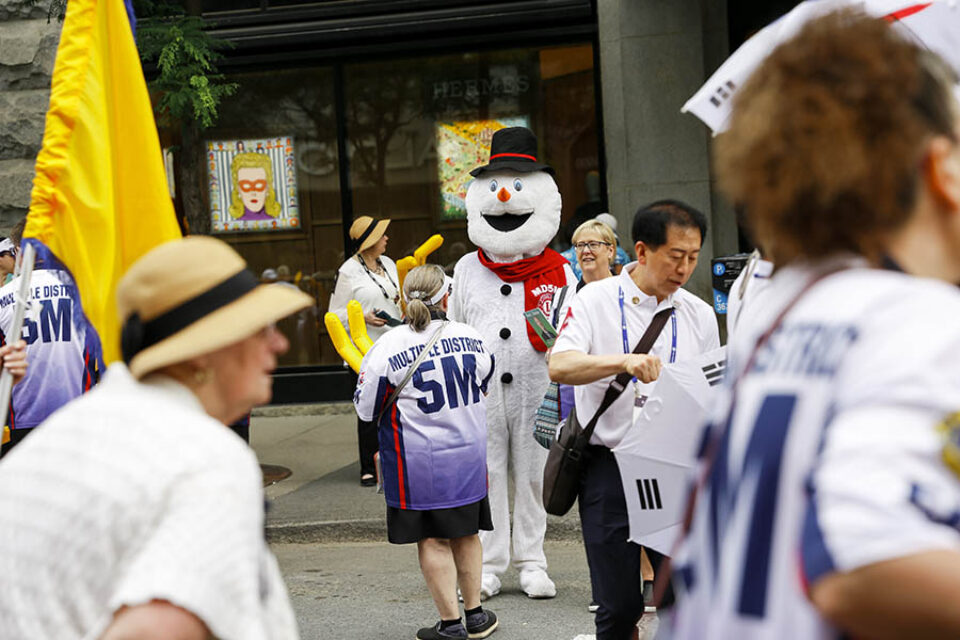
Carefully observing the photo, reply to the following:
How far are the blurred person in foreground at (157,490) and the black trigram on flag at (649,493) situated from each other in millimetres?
2393

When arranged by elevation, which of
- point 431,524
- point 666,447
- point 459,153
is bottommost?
point 431,524

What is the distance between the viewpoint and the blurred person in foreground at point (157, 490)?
6.26 feet

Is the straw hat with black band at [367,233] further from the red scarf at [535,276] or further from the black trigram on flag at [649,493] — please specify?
the black trigram on flag at [649,493]

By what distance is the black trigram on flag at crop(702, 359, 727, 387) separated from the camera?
4172mm

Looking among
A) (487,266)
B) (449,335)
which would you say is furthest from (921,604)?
(487,266)

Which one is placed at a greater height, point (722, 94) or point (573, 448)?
point (722, 94)

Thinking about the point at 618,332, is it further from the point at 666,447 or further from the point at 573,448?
the point at 666,447

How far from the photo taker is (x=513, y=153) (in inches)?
309

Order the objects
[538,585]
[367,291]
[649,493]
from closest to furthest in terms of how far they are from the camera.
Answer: [649,493] < [538,585] < [367,291]

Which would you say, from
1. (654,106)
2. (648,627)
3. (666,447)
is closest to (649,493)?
(666,447)

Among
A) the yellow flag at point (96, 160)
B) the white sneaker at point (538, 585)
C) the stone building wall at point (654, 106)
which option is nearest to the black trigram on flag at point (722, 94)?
the yellow flag at point (96, 160)

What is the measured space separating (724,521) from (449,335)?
473 cm

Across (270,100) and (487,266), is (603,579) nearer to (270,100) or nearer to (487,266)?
(487,266)

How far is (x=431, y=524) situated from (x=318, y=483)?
3655 mm
